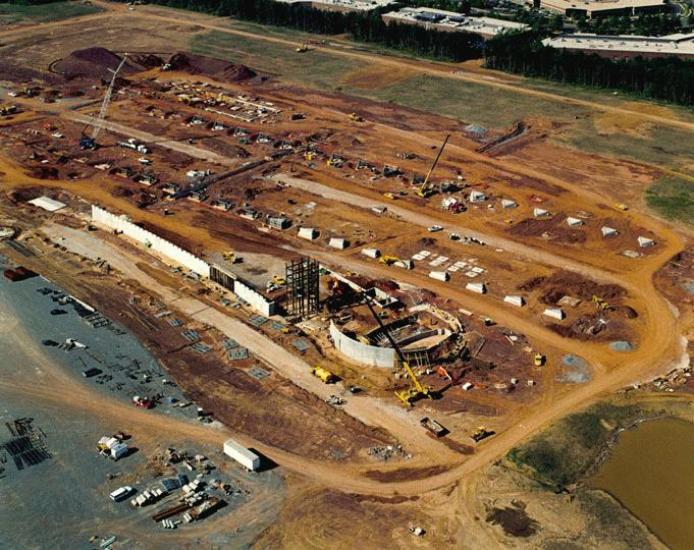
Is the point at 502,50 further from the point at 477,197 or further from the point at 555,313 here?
the point at 555,313

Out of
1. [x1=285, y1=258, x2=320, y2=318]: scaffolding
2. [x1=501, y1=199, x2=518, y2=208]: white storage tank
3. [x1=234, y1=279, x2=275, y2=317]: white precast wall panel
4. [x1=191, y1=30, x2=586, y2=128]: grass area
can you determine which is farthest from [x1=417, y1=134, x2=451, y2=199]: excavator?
[x1=234, y1=279, x2=275, y2=317]: white precast wall panel

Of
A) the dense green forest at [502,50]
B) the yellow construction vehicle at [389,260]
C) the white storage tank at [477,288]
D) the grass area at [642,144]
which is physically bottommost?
the white storage tank at [477,288]

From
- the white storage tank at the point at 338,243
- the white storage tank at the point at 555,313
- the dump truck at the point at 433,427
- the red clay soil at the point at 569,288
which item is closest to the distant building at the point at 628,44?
the red clay soil at the point at 569,288

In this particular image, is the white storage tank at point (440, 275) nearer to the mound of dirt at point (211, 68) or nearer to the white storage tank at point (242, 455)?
the white storage tank at point (242, 455)

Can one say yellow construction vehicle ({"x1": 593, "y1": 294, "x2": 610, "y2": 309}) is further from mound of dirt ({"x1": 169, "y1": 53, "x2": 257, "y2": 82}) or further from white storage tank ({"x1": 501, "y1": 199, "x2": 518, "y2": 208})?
mound of dirt ({"x1": 169, "y1": 53, "x2": 257, "y2": 82})

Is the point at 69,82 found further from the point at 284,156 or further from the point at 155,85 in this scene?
the point at 284,156

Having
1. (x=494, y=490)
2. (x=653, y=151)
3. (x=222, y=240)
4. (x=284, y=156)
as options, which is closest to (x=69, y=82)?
(x=284, y=156)

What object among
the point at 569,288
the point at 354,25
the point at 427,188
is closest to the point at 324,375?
the point at 569,288
